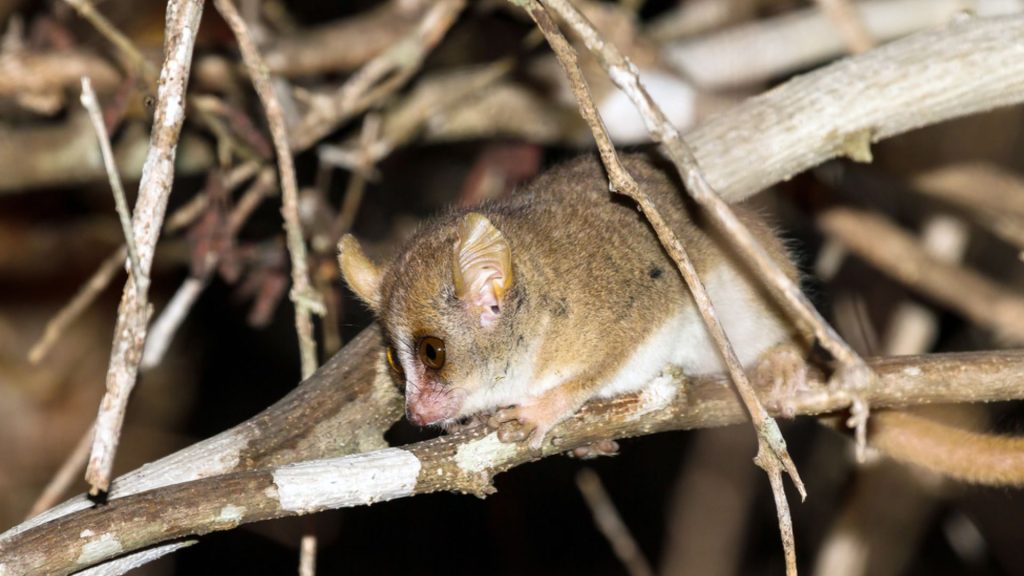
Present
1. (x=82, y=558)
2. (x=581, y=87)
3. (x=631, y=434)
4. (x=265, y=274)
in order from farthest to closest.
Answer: (x=265, y=274), (x=631, y=434), (x=581, y=87), (x=82, y=558)

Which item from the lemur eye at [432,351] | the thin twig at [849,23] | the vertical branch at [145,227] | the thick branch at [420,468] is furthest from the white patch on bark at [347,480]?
the thin twig at [849,23]

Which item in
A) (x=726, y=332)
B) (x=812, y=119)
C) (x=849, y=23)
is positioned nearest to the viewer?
(x=726, y=332)

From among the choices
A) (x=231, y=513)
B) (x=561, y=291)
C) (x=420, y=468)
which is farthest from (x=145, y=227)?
(x=561, y=291)

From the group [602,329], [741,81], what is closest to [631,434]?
[602,329]

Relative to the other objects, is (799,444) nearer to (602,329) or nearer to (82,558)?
(602,329)

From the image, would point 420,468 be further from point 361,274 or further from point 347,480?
point 361,274

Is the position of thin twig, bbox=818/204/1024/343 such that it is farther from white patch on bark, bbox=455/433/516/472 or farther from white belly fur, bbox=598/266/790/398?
white patch on bark, bbox=455/433/516/472
